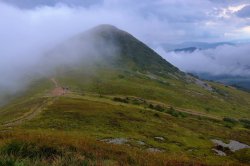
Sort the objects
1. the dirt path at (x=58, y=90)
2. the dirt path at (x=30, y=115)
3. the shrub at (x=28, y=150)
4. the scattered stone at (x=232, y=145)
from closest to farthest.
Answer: the shrub at (x=28, y=150), the dirt path at (x=30, y=115), the scattered stone at (x=232, y=145), the dirt path at (x=58, y=90)

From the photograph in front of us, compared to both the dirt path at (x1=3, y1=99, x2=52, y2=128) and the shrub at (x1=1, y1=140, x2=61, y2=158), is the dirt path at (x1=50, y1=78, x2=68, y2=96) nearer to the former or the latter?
the dirt path at (x1=3, y1=99, x2=52, y2=128)

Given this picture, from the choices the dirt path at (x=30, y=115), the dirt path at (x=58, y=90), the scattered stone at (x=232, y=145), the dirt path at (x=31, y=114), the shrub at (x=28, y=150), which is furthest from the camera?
the dirt path at (x=58, y=90)

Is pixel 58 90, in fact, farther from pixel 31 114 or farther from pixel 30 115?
pixel 30 115

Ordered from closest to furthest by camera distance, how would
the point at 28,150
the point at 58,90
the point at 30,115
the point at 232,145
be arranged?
the point at 28,150, the point at 30,115, the point at 232,145, the point at 58,90

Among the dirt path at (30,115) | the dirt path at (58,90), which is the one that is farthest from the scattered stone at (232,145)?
the dirt path at (58,90)

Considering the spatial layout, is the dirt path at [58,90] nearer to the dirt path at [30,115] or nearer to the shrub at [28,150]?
the dirt path at [30,115]

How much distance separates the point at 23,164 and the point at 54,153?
200 inches

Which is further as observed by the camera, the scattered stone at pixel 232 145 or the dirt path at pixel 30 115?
the scattered stone at pixel 232 145

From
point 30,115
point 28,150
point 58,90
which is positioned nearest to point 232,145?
point 30,115

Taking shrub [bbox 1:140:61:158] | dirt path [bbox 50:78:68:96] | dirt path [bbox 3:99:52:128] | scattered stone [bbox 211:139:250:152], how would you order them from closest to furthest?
1. shrub [bbox 1:140:61:158]
2. dirt path [bbox 3:99:52:128]
3. scattered stone [bbox 211:139:250:152]
4. dirt path [bbox 50:78:68:96]

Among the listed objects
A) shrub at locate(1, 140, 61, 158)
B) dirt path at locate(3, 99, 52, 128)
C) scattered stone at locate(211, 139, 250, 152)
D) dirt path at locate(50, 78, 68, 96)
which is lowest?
scattered stone at locate(211, 139, 250, 152)

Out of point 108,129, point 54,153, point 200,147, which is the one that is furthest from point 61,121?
point 54,153

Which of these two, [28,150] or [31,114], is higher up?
[28,150]

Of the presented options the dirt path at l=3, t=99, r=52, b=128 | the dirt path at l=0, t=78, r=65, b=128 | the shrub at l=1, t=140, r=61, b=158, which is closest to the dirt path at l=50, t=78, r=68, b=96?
the dirt path at l=0, t=78, r=65, b=128
